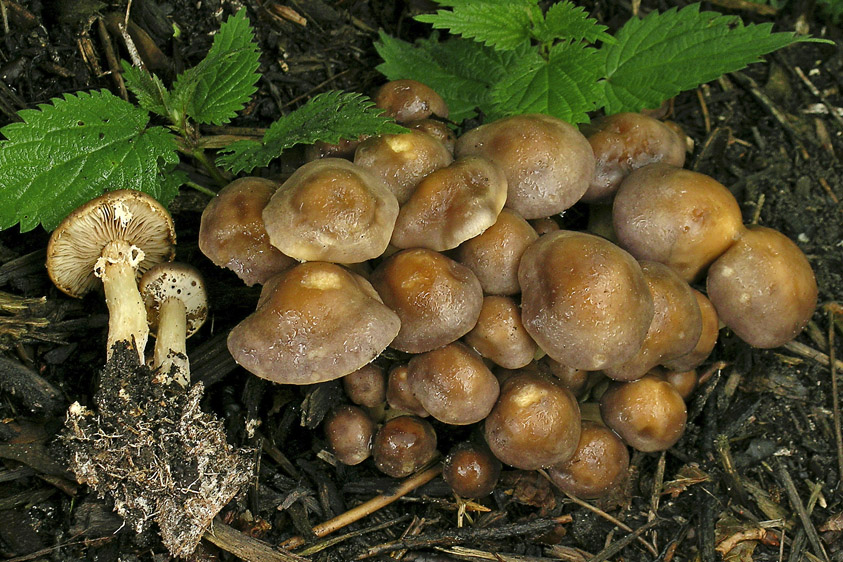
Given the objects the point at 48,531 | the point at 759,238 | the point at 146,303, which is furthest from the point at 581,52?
the point at 48,531

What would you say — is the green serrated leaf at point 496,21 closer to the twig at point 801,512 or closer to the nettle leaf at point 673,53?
the nettle leaf at point 673,53

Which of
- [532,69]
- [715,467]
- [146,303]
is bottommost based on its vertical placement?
[715,467]

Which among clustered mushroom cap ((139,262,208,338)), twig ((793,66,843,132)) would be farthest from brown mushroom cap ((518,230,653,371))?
twig ((793,66,843,132))

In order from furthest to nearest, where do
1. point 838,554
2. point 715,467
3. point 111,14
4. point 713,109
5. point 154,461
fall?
point 713,109 < point 111,14 < point 715,467 < point 838,554 < point 154,461

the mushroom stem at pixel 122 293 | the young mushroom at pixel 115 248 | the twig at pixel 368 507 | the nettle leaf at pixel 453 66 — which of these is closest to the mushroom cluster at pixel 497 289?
the twig at pixel 368 507

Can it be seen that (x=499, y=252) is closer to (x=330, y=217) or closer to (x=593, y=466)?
(x=330, y=217)

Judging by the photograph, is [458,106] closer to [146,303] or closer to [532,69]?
[532,69]

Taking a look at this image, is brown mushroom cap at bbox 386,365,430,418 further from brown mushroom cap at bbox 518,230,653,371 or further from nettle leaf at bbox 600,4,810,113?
nettle leaf at bbox 600,4,810,113

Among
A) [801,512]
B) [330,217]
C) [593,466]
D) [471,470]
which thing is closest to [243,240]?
[330,217]
